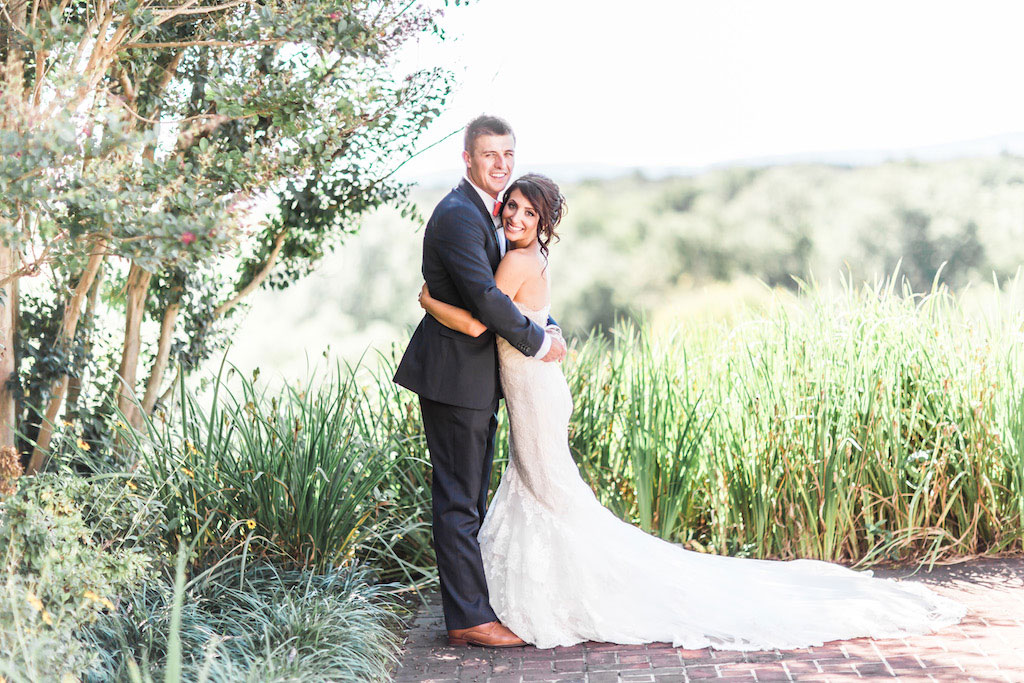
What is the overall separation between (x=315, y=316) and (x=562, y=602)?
19.5 m

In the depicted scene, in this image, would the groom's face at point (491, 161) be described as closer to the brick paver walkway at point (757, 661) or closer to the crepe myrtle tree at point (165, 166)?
the crepe myrtle tree at point (165, 166)

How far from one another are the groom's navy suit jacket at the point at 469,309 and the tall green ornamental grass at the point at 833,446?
134cm

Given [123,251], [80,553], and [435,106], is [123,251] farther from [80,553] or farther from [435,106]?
[435,106]

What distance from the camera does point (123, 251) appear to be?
3.29 metres

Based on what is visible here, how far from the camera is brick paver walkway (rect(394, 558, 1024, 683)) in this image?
128 inches

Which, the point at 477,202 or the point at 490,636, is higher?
the point at 477,202

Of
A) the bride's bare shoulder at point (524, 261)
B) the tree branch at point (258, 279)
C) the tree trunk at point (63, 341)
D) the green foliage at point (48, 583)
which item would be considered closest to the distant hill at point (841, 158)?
the tree branch at point (258, 279)

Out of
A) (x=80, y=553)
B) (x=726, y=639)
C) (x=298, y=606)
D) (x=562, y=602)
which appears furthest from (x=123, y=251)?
(x=726, y=639)

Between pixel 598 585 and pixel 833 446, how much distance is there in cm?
167

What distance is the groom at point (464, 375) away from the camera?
3635 millimetres

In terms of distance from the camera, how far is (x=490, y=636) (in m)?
3.67

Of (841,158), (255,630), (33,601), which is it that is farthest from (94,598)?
(841,158)

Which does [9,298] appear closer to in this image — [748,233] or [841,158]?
[748,233]

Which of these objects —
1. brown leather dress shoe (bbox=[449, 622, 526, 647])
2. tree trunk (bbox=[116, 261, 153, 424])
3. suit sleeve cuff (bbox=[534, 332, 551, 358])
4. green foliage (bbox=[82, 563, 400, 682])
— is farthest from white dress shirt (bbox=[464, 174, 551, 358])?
tree trunk (bbox=[116, 261, 153, 424])
